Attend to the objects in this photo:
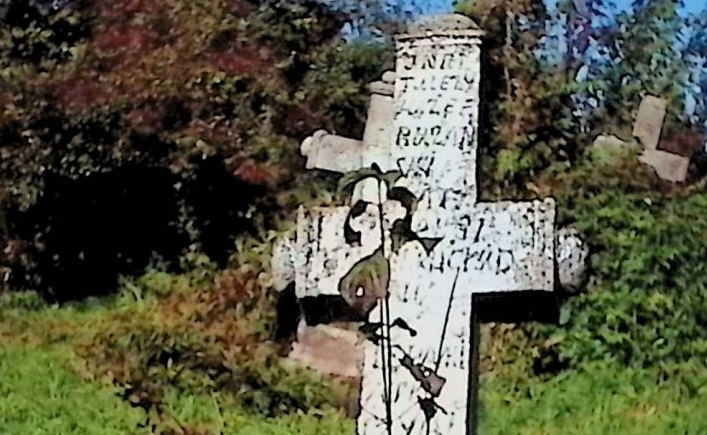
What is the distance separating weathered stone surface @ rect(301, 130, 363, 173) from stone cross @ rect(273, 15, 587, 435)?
2.99ft

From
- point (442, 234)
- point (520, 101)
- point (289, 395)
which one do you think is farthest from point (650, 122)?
point (442, 234)

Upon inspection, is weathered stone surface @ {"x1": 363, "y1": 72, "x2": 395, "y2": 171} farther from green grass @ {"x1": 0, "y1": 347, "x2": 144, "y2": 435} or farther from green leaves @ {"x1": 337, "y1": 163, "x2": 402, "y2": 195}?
green grass @ {"x1": 0, "y1": 347, "x2": 144, "y2": 435}

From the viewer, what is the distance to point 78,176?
4414mm

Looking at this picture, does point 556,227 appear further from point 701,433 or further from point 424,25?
point 701,433

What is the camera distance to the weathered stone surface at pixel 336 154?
10.7ft

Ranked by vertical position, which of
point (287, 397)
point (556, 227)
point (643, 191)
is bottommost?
point (287, 397)

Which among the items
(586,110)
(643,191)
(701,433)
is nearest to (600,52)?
(586,110)

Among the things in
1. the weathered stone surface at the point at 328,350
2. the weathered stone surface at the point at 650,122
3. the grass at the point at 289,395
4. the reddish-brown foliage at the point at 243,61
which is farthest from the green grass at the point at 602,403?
the reddish-brown foliage at the point at 243,61

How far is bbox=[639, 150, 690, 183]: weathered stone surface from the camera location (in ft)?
13.7

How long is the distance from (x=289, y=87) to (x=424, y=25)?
2287 millimetres

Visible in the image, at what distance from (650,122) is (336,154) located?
1.10 m

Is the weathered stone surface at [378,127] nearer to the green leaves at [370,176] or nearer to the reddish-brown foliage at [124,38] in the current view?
the green leaves at [370,176]

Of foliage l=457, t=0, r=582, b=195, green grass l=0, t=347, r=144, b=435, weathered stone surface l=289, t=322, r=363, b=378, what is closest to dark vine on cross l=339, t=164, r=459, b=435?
green grass l=0, t=347, r=144, b=435

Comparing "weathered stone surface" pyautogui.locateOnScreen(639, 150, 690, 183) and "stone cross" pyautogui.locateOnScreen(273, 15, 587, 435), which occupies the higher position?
"stone cross" pyautogui.locateOnScreen(273, 15, 587, 435)
